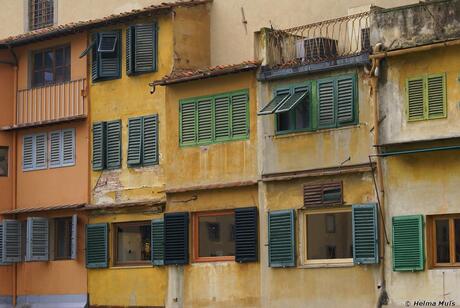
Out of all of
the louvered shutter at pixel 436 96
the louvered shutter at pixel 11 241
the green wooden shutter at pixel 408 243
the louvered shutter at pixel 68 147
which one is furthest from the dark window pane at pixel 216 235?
the louvered shutter at pixel 11 241

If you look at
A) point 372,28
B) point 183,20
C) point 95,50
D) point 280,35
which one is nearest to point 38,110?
point 95,50

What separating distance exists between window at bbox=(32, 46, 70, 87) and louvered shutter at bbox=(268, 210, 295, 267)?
8569mm

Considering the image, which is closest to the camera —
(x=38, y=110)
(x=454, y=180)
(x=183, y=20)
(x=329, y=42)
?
(x=454, y=180)

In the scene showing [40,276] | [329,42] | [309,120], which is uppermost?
[329,42]

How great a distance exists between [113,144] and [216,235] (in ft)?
14.1

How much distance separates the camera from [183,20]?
113 ft

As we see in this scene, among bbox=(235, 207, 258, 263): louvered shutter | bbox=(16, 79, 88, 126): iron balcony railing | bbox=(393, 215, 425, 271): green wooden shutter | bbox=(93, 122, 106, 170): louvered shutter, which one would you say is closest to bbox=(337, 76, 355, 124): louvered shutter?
bbox=(393, 215, 425, 271): green wooden shutter

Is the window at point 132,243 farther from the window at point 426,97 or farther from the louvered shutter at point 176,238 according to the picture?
Result: the window at point 426,97

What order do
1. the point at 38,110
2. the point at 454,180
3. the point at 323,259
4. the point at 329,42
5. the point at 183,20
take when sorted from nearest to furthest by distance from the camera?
the point at 454,180 < the point at 323,259 < the point at 329,42 < the point at 183,20 < the point at 38,110

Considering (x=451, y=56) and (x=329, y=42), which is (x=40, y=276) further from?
(x=451, y=56)

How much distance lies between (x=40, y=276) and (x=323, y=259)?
9.42 metres

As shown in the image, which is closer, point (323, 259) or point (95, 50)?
point (323, 259)

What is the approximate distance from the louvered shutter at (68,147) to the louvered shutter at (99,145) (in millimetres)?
854

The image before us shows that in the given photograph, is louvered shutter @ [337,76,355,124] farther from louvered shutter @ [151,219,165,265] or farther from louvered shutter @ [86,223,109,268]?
louvered shutter @ [86,223,109,268]
